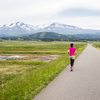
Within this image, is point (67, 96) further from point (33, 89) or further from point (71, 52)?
point (71, 52)

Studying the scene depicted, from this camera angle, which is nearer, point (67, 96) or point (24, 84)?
point (67, 96)

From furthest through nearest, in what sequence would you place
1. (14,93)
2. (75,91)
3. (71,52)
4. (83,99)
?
1. (71,52)
2. (75,91)
3. (14,93)
4. (83,99)

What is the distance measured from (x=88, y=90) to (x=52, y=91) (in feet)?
5.57

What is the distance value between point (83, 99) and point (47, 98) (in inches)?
56.1

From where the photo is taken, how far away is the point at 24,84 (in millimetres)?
8031

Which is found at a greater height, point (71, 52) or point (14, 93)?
point (71, 52)

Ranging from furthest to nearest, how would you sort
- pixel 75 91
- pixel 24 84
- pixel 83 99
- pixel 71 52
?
1. pixel 71 52
2. pixel 24 84
3. pixel 75 91
4. pixel 83 99

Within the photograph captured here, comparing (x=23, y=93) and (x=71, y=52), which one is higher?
(x=71, y=52)

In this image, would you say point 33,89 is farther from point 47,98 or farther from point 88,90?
point 88,90

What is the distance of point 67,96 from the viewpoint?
6.44 meters

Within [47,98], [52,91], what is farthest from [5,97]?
[52,91]

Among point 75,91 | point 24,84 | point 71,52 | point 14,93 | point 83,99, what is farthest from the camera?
point 71,52

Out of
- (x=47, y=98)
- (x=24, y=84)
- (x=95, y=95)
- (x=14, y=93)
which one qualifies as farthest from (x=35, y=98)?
(x=95, y=95)

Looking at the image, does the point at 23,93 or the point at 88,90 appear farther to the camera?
the point at 88,90
